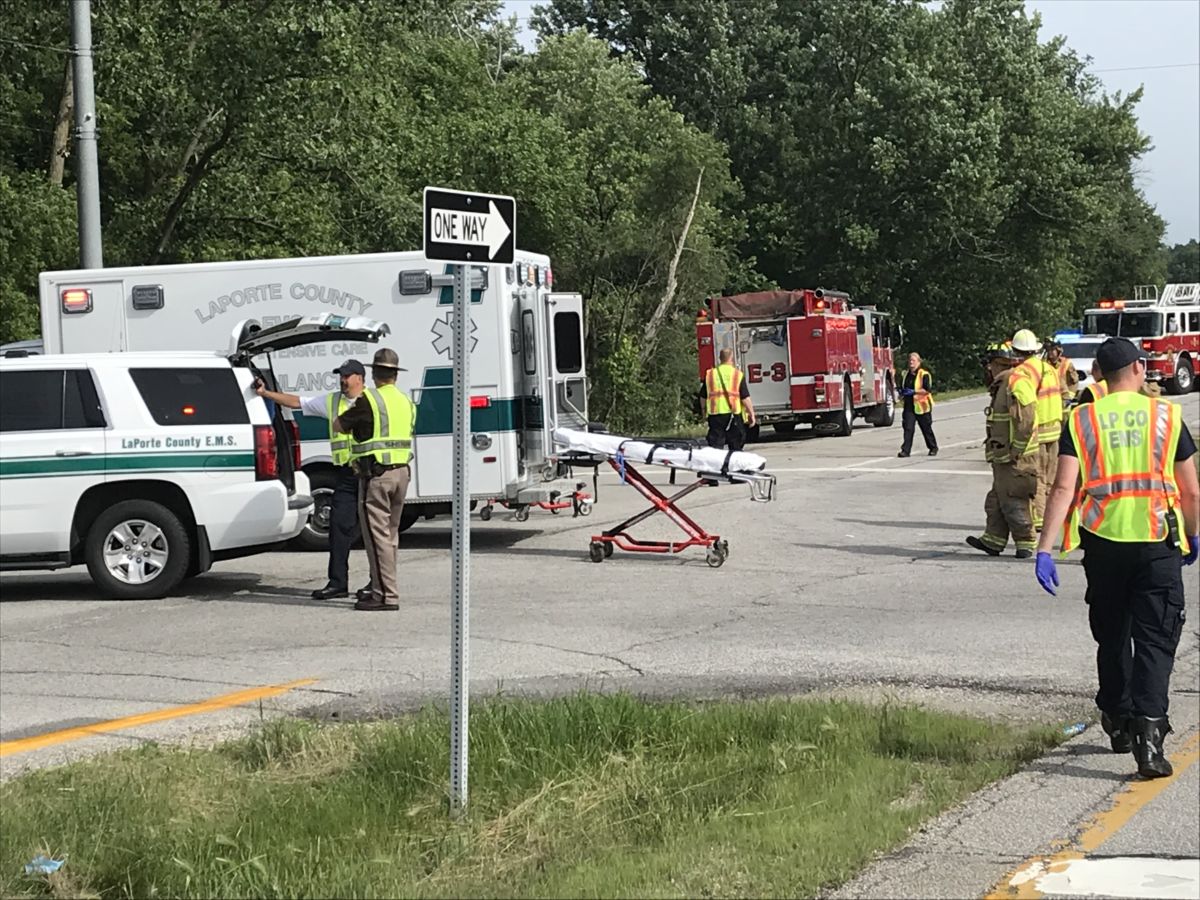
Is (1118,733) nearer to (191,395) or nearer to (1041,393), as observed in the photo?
(1041,393)

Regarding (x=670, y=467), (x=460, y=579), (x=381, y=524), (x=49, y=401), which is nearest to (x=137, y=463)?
(x=49, y=401)

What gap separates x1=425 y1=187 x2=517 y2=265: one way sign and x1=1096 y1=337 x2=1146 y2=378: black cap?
105 inches

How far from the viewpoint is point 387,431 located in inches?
464

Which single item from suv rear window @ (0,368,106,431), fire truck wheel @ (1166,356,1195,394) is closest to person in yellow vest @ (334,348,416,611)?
suv rear window @ (0,368,106,431)

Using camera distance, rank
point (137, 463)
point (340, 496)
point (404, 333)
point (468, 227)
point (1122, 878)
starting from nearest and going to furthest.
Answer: point (1122, 878) → point (468, 227) → point (340, 496) → point (137, 463) → point (404, 333)

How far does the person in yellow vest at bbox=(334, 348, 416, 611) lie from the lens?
1180 centimetres

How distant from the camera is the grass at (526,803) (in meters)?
5.39

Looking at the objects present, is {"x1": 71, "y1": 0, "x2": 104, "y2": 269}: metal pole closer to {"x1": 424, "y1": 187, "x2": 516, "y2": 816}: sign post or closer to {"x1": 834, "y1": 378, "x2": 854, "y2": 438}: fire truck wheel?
{"x1": 424, "y1": 187, "x2": 516, "y2": 816}: sign post

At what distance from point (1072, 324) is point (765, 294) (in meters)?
44.0

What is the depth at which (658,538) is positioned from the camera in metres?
15.7

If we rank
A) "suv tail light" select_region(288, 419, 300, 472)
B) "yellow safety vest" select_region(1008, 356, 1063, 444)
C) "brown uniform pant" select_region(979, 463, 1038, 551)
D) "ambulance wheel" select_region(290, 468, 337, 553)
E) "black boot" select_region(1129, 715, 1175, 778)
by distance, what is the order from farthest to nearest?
"ambulance wheel" select_region(290, 468, 337, 553)
"brown uniform pant" select_region(979, 463, 1038, 551)
"yellow safety vest" select_region(1008, 356, 1063, 444)
"suv tail light" select_region(288, 419, 300, 472)
"black boot" select_region(1129, 715, 1175, 778)

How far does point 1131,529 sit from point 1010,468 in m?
7.20

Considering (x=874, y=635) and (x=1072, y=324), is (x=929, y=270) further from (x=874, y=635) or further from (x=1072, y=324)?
(x=874, y=635)

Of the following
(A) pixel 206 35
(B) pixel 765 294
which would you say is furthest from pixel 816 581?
(B) pixel 765 294
